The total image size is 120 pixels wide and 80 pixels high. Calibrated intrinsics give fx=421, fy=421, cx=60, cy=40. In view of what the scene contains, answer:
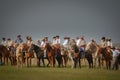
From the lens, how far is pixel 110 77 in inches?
683

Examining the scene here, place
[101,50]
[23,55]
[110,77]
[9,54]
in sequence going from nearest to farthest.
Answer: [110,77], [101,50], [23,55], [9,54]

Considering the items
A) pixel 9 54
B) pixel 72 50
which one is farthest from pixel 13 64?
pixel 72 50

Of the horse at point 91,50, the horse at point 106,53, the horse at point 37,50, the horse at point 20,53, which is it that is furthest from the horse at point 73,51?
the horse at point 20,53

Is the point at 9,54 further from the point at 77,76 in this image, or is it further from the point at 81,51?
the point at 77,76

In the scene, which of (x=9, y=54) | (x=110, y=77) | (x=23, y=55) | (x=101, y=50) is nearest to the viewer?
(x=110, y=77)

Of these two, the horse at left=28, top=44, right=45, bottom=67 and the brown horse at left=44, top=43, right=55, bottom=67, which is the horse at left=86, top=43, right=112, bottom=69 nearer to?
the brown horse at left=44, top=43, right=55, bottom=67

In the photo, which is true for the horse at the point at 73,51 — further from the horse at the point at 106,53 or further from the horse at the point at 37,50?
A: the horse at the point at 37,50

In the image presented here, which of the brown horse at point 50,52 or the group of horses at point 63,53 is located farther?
the brown horse at point 50,52

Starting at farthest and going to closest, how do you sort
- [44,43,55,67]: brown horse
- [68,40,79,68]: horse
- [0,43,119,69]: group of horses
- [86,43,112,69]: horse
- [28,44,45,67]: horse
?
[44,43,55,67]: brown horse
[28,44,45,67]: horse
[68,40,79,68]: horse
[0,43,119,69]: group of horses
[86,43,112,69]: horse

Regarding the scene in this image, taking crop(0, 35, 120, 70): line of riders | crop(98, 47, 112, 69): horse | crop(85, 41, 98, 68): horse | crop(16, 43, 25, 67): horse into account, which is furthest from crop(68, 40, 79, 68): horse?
crop(16, 43, 25, 67): horse

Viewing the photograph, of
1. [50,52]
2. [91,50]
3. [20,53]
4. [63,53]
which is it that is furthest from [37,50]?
[91,50]

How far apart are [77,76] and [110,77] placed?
1372mm

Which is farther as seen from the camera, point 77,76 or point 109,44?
point 109,44

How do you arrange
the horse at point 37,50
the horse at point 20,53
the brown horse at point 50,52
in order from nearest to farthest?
1. the horse at point 20,53
2. the horse at point 37,50
3. the brown horse at point 50,52
